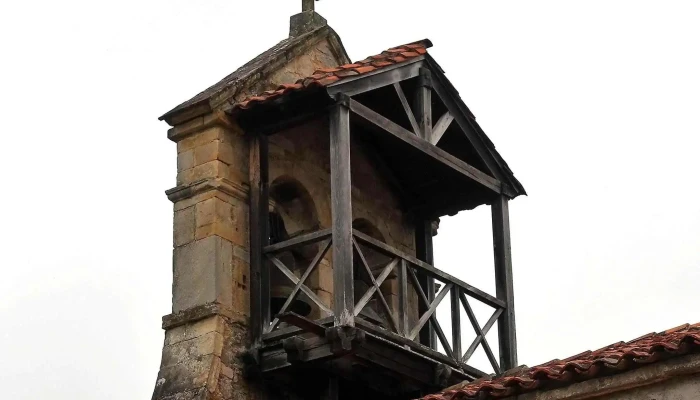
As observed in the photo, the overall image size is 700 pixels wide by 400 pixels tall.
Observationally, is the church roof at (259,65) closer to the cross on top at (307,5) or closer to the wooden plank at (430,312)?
the cross on top at (307,5)

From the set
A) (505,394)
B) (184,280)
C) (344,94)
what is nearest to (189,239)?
(184,280)

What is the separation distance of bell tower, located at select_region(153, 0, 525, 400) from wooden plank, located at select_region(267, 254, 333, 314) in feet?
0.04

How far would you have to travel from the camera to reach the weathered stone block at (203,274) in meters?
12.9

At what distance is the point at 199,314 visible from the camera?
12875mm

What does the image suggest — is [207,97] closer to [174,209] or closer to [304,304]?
→ [174,209]

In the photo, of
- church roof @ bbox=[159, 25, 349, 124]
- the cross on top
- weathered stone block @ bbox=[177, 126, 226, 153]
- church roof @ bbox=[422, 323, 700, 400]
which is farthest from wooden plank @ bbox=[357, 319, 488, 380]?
the cross on top

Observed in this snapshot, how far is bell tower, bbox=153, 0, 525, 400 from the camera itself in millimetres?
12656

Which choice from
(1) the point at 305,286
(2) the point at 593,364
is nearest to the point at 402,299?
(1) the point at 305,286

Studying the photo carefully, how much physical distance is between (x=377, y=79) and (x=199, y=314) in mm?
2275

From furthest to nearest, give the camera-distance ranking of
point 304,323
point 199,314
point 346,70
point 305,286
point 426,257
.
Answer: point 426,257 → point 346,70 → point 199,314 → point 305,286 → point 304,323

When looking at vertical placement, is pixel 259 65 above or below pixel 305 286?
above

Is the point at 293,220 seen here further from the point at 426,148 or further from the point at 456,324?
the point at 456,324

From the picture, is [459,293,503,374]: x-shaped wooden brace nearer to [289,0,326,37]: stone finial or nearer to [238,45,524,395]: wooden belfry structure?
[238,45,524,395]: wooden belfry structure

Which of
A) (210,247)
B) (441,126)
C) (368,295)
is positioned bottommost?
(368,295)
